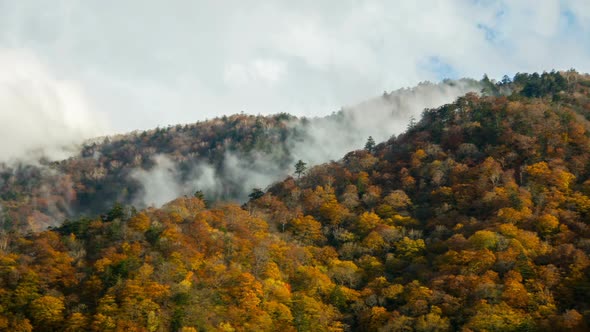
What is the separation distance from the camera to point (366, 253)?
106000mm

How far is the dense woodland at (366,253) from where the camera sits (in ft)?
263

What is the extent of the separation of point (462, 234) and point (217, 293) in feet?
137

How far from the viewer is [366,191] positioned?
429 ft

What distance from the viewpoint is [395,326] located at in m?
79.1

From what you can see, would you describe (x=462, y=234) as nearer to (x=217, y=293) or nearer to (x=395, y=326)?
(x=395, y=326)

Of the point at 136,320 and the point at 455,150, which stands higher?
the point at 455,150

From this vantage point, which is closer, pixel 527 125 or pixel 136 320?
pixel 136 320

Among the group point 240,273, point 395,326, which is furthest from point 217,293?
point 395,326

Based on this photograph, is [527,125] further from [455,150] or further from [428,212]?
[428,212]

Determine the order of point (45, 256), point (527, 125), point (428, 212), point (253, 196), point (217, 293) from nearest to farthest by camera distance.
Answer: point (217, 293) → point (45, 256) → point (428, 212) → point (527, 125) → point (253, 196)

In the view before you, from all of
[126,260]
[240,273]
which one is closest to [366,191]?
[240,273]

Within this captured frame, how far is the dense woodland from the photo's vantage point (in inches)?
3152

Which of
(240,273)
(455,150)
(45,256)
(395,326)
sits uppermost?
(455,150)

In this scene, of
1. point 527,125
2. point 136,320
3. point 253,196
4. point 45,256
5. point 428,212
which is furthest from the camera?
point 253,196
